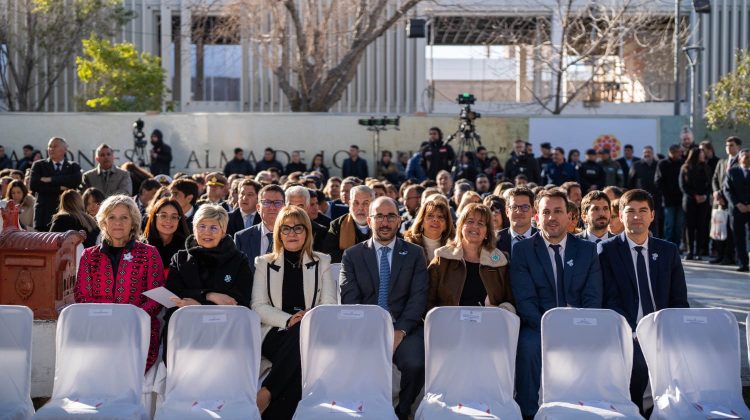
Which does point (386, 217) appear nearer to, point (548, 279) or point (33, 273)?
point (548, 279)

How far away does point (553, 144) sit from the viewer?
22.2 metres

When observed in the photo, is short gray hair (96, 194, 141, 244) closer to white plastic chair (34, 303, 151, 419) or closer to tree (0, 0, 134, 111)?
white plastic chair (34, 303, 151, 419)

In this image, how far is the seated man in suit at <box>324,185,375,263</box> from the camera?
950cm

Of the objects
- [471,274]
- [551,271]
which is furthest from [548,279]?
[471,274]

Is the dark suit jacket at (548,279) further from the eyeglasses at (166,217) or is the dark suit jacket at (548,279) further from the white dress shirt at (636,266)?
the eyeglasses at (166,217)

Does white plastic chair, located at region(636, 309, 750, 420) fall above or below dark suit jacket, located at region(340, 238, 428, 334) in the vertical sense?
below

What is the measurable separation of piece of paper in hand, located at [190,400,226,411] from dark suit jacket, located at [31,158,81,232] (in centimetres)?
824

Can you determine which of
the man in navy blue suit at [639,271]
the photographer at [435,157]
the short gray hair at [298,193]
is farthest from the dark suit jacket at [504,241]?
the photographer at [435,157]

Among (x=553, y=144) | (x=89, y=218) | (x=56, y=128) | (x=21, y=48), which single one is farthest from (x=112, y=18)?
(x=89, y=218)

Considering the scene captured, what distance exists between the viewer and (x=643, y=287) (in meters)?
7.77

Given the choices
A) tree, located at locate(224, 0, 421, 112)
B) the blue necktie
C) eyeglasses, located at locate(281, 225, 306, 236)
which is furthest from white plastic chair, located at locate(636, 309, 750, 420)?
tree, located at locate(224, 0, 421, 112)

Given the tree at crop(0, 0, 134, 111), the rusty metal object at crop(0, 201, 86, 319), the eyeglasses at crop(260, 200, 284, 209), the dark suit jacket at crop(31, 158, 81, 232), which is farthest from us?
the tree at crop(0, 0, 134, 111)

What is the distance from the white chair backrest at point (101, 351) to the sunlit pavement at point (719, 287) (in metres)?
5.74

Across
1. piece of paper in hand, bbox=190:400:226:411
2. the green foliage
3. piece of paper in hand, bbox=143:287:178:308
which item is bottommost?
piece of paper in hand, bbox=190:400:226:411
